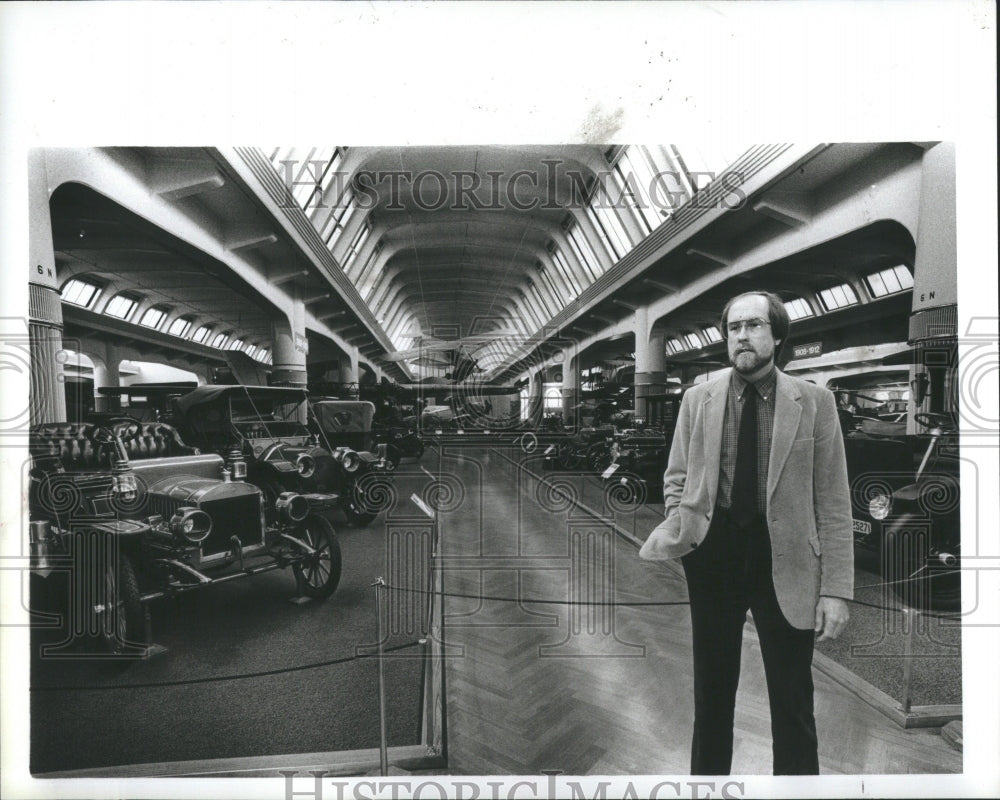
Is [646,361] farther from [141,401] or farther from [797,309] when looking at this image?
[141,401]

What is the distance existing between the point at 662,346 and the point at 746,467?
0.65 m

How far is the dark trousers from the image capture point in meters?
1.40

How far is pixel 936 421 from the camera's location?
1615 millimetres

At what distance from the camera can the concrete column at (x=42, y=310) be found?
159 centimetres

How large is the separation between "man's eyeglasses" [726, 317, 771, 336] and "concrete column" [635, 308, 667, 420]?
1.30 ft

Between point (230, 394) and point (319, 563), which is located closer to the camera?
point (230, 394)

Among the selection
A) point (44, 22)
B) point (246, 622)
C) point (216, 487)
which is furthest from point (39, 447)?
point (44, 22)

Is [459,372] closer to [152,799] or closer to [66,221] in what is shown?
[66,221]

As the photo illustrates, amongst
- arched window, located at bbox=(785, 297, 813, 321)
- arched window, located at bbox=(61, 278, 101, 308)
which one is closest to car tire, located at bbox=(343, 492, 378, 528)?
arched window, located at bbox=(61, 278, 101, 308)

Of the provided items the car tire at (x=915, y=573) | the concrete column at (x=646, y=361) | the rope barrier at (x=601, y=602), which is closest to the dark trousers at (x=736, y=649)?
the rope barrier at (x=601, y=602)

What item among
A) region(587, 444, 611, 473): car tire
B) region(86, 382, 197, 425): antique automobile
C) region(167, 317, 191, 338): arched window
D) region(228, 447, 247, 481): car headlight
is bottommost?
region(228, 447, 247, 481): car headlight

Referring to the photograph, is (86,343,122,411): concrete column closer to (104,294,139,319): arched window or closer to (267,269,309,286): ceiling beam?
(104,294,139,319): arched window

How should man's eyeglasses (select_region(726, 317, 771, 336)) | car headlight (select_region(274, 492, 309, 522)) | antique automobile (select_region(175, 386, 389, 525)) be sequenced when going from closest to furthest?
man's eyeglasses (select_region(726, 317, 771, 336)) → antique automobile (select_region(175, 386, 389, 525)) → car headlight (select_region(274, 492, 309, 522))

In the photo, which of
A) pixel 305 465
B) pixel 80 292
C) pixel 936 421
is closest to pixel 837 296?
pixel 936 421
